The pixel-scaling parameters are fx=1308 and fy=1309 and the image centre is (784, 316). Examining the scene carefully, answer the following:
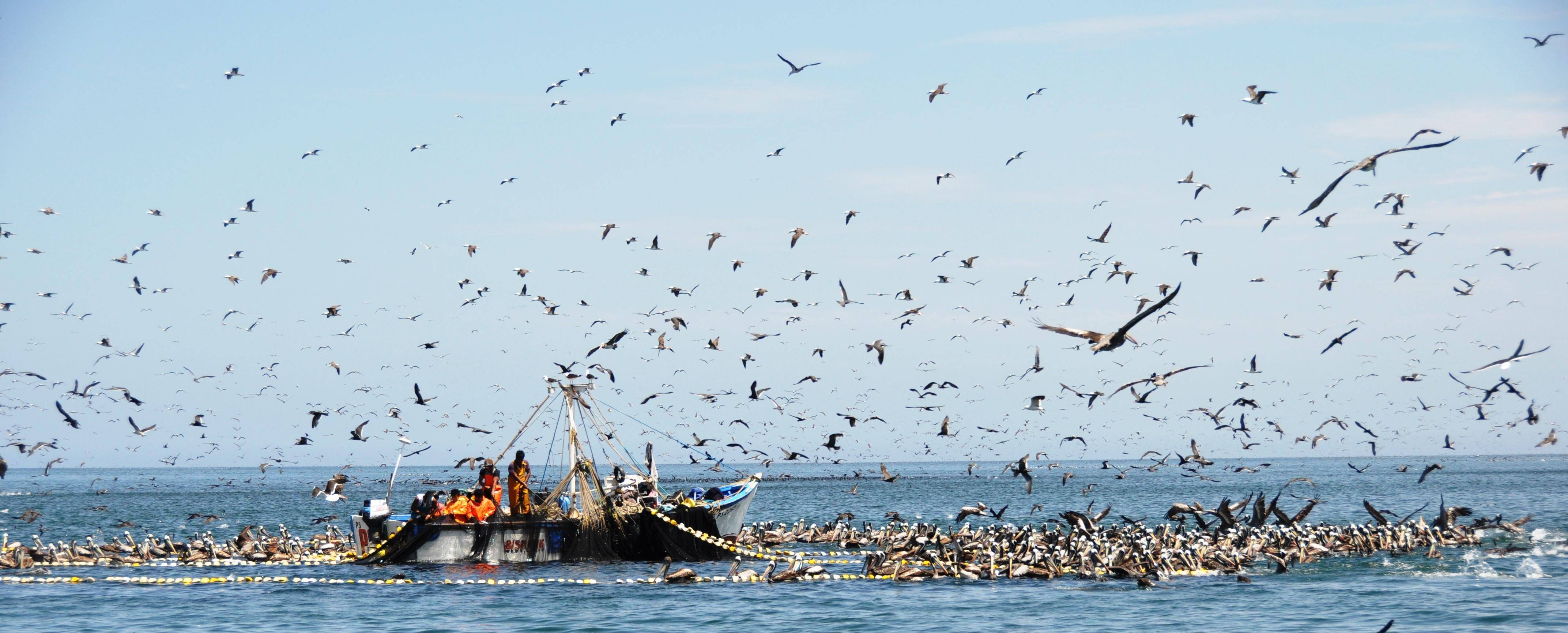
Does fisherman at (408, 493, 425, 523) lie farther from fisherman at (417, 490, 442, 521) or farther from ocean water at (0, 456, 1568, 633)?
ocean water at (0, 456, 1568, 633)

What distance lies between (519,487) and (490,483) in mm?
749

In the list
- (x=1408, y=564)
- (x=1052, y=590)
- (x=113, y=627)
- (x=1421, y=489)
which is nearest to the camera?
(x=113, y=627)

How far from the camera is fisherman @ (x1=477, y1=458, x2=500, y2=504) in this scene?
30.2m

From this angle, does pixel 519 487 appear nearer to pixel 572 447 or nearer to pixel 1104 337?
pixel 572 447

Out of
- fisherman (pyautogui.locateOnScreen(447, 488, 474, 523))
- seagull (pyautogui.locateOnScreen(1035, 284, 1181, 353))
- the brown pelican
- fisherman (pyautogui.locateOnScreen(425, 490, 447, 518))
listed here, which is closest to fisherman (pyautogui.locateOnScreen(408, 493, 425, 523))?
fisherman (pyautogui.locateOnScreen(425, 490, 447, 518))

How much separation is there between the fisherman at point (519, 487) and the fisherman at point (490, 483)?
1.04 ft

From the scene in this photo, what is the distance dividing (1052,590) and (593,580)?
33.0 feet

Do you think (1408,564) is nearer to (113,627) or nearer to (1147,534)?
(1147,534)

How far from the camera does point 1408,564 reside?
2998cm

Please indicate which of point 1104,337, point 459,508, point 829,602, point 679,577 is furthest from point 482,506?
point 1104,337

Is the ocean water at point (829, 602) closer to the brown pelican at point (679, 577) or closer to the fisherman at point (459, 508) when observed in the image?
the brown pelican at point (679, 577)

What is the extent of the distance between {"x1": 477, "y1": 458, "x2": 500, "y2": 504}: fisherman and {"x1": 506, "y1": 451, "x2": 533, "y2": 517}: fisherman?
0.32 m

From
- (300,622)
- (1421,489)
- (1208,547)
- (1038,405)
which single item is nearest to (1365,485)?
(1421,489)

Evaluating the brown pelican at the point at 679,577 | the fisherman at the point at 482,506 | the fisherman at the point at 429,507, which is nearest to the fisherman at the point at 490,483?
the fisherman at the point at 482,506
